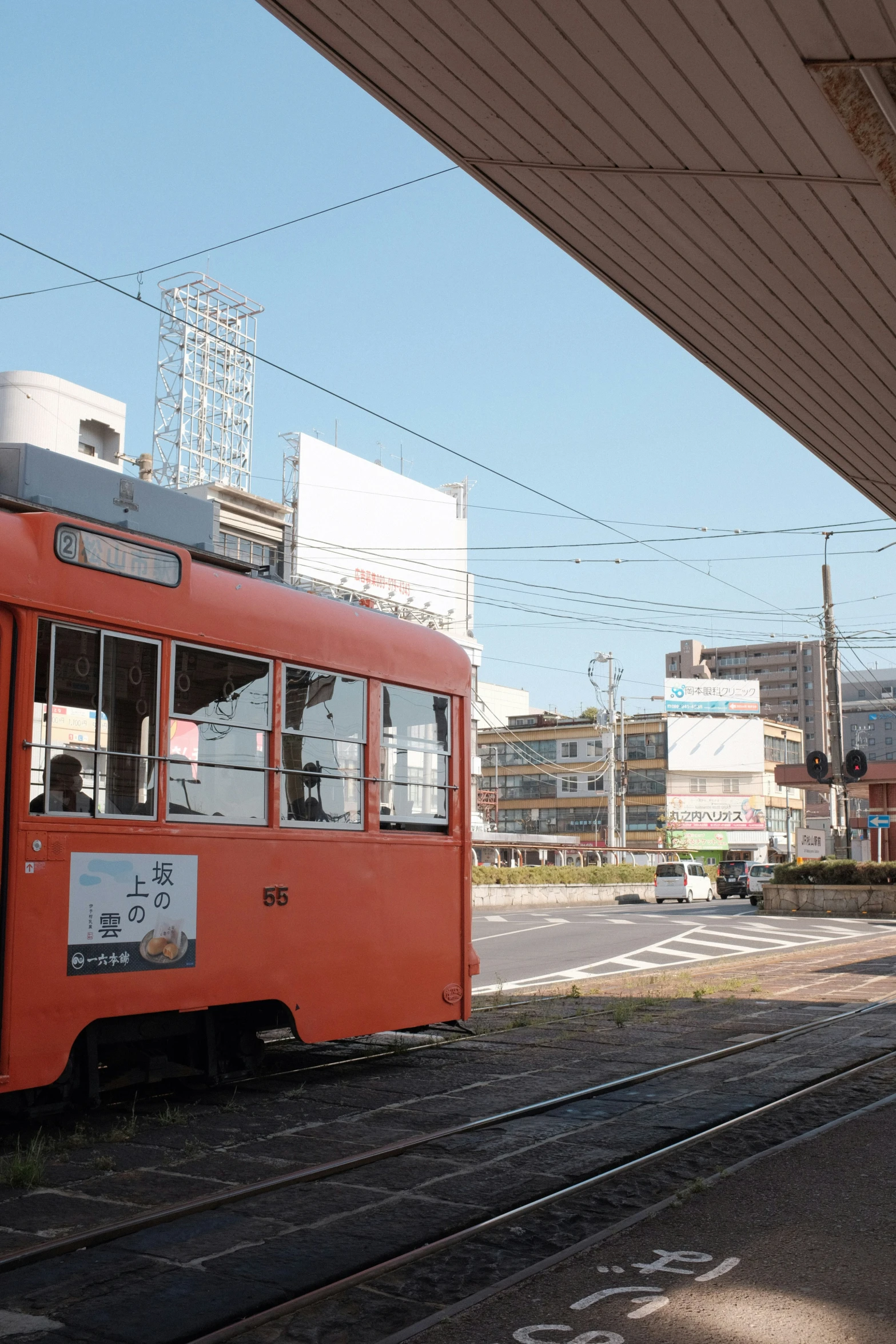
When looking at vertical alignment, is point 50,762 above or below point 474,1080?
above

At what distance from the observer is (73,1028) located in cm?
642

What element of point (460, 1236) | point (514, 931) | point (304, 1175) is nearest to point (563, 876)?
point (514, 931)

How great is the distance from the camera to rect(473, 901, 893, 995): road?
17609 millimetres

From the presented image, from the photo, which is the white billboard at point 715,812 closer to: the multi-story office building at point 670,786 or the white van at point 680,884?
the multi-story office building at point 670,786

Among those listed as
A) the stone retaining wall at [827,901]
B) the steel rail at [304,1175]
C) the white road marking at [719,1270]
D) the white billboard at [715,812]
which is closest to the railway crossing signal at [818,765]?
the stone retaining wall at [827,901]

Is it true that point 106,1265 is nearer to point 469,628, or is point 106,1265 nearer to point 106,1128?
point 106,1128

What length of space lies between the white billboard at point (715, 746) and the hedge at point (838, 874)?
2146 inches

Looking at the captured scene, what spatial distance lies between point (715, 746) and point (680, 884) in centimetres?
4266

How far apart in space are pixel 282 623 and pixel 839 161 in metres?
4.32

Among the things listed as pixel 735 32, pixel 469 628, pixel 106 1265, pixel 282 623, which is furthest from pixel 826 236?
pixel 469 628

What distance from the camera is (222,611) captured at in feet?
25.2

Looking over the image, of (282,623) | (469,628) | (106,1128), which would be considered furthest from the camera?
(469,628)

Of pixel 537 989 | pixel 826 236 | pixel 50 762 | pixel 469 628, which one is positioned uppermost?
pixel 469 628

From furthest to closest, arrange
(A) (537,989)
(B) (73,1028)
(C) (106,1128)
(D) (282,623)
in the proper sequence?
(A) (537,989) → (D) (282,623) → (C) (106,1128) → (B) (73,1028)
